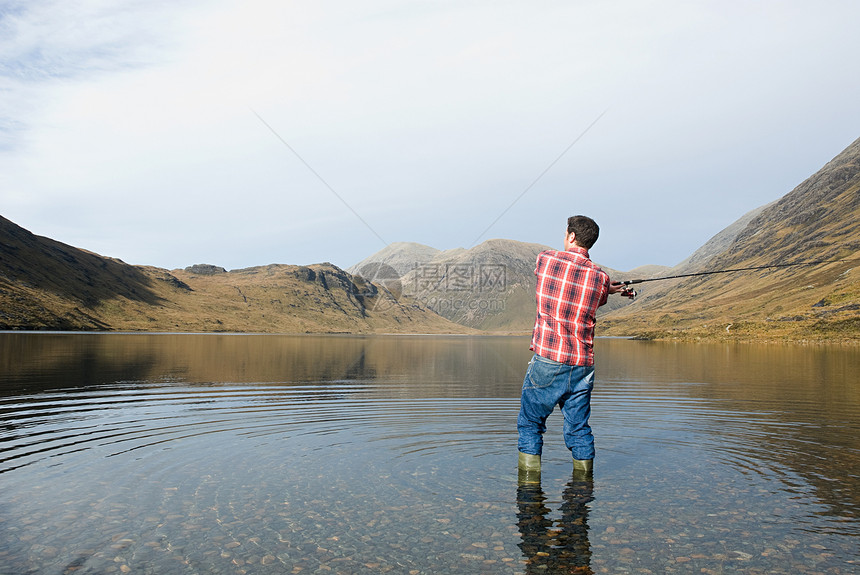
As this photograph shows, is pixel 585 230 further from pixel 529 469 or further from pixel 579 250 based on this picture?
pixel 529 469

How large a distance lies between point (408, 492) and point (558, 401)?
3341 millimetres

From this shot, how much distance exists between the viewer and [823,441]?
15469 mm

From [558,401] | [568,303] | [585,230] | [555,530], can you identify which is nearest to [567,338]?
[568,303]

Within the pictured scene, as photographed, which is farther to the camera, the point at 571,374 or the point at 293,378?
the point at 293,378

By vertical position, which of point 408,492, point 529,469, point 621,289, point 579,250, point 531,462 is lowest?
point 408,492

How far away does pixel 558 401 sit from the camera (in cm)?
1082

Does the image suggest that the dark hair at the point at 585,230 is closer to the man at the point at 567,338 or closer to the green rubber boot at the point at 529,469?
the man at the point at 567,338

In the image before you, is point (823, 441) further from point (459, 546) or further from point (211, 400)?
point (211, 400)

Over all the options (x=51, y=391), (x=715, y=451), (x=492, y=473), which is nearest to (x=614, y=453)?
(x=715, y=451)

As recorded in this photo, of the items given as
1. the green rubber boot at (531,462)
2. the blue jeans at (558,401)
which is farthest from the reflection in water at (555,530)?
the blue jeans at (558,401)

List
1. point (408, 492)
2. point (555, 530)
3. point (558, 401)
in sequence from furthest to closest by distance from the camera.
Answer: point (558, 401)
point (408, 492)
point (555, 530)

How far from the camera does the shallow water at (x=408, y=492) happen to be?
7.36 metres

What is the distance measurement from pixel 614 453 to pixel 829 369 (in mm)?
40685

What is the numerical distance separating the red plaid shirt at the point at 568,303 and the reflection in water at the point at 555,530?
8.00ft
